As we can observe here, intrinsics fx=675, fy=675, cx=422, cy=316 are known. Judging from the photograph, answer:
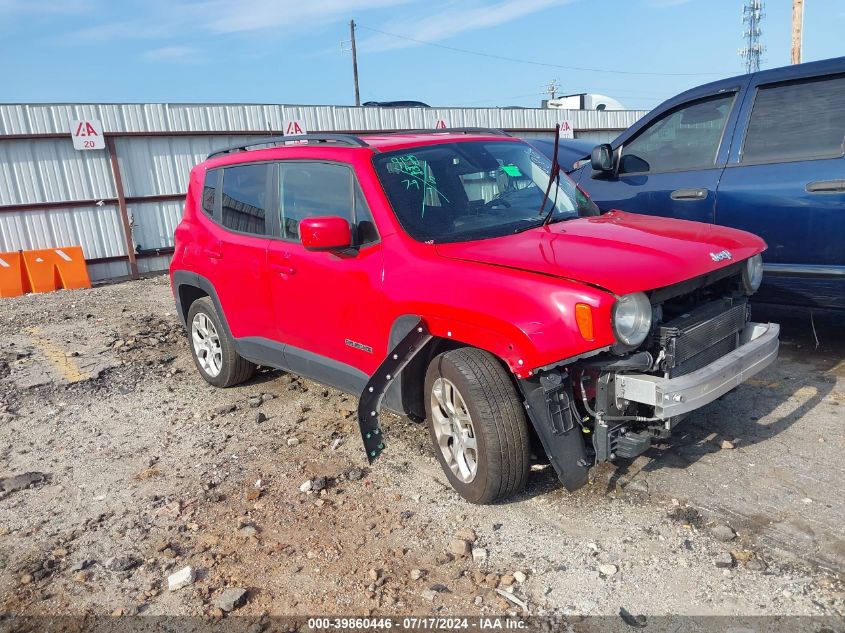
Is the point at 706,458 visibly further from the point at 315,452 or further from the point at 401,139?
the point at 401,139

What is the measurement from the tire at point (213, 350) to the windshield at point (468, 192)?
7.02 ft

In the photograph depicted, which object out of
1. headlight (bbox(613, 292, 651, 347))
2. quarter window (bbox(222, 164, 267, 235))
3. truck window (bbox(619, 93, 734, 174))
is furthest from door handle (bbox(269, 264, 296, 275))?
truck window (bbox(619, 93, 734, 174))

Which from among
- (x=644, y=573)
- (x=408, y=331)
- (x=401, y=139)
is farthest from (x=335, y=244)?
(x=644, y=573)

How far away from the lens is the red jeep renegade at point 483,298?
3.02 meters

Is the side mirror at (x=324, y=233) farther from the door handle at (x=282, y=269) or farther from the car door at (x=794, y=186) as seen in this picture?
the car door at (x=794, y=186)

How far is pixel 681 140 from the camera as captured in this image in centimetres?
559

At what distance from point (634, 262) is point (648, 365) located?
495 millimetres

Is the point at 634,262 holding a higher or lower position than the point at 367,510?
higher

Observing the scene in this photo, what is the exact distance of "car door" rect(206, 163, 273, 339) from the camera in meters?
4.68

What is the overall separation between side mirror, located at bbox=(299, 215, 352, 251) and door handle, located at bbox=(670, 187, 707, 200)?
3.00m

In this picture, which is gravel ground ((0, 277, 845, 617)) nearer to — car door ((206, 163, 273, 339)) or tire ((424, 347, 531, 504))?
tire ((424, 347, 531, 504))

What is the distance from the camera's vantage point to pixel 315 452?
4.32 meters

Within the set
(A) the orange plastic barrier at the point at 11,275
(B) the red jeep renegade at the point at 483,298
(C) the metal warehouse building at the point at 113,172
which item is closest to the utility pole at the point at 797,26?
(C) the metal warehouse building at the point at 113,172

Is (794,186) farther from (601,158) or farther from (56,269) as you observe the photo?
(56,269)
